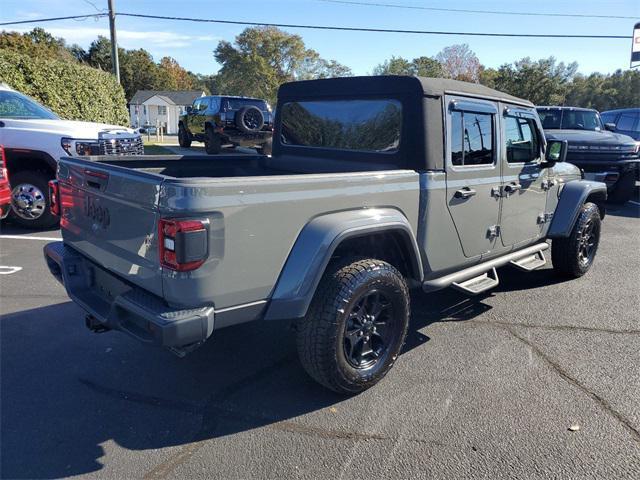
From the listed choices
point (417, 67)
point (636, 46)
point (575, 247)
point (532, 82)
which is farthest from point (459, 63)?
point (575, 247)

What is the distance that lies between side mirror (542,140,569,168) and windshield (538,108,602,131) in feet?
24.4

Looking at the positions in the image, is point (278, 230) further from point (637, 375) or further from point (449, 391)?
point (637, 375)

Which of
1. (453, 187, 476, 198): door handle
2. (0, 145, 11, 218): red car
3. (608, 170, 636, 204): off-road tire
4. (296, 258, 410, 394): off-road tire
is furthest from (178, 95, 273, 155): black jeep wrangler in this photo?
(296, 258, 410, 394): off-road tire

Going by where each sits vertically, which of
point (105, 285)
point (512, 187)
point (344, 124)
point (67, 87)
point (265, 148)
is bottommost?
point (105, 285)

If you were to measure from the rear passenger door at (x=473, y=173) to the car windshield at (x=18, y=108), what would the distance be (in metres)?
6.49

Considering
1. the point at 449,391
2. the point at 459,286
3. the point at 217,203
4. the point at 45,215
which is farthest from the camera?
the point at 45,215

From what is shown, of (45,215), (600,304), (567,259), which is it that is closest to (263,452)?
(600,304)

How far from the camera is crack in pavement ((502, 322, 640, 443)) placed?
9.39 ft

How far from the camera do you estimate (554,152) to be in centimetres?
467

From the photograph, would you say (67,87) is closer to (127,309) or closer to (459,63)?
(127,309)

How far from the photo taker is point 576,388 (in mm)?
3279

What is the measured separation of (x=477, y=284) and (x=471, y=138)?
1173 millimetres

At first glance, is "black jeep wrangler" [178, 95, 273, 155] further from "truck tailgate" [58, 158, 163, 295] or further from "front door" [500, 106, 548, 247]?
"truck tailgate" [58, 158, 163, 295]

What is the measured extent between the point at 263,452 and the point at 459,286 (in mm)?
1987
